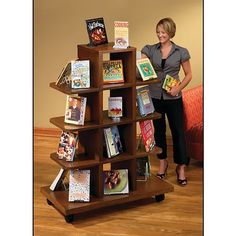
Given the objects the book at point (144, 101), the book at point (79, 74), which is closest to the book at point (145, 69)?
the book at point (144, 101)

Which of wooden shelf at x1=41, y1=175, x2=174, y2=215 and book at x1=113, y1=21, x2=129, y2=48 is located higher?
book at x1=113, y1=21, x2=129, y2=48

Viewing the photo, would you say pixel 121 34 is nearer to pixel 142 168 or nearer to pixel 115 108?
pixel 115 108

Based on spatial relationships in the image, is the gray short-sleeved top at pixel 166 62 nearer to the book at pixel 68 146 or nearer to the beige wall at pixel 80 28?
the book at pixel 68 146

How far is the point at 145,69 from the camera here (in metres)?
5.68

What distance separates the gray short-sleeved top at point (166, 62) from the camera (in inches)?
235

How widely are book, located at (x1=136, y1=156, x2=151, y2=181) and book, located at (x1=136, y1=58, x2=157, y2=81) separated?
2.39 feet

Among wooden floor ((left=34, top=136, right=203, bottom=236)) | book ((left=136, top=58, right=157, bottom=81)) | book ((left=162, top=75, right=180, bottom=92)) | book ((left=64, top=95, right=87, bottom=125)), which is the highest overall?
book ((left=136, top=58, right=157, bottom=81))

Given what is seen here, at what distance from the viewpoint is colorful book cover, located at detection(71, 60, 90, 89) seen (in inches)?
209

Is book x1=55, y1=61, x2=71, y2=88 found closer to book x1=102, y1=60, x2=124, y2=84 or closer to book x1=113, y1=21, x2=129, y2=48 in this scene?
book x1=102, y1=60, x2=124, y2=84

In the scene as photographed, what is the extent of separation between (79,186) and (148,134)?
777mm

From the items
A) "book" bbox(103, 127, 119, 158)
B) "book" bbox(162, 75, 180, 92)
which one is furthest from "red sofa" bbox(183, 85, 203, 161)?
"book" bbox(103, 127, 119, 158)

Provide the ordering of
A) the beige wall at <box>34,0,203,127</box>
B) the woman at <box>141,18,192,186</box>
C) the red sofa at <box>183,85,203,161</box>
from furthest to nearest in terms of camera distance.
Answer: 1. the beige wall at <box>34,0,203,127</box>
2. the red sofa at <box>183,85,203,161</box>
3. the woman at <box>141,18,192,186</box>
